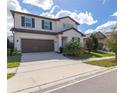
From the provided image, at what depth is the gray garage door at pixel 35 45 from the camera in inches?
252

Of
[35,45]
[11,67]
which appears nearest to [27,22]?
[35,45]

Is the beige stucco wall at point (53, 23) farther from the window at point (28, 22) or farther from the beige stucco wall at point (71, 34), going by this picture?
the beige stucco wall at point (71, 34)

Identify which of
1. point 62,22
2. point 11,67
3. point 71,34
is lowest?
point 11,67

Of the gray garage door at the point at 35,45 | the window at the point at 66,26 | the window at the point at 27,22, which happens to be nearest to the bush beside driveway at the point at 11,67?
the gray garage door at the point at 35,45

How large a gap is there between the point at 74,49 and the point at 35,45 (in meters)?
1.57

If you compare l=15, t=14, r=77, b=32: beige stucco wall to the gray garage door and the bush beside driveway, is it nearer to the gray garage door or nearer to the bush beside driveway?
the gray garage door

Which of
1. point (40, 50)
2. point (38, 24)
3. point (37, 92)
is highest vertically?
point (38, 24)

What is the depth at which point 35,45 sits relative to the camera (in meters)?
6.77

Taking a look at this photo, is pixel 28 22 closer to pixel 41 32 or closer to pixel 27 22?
pixel 27 22

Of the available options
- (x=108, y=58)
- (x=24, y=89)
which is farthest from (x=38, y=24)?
(x=24, y=89)

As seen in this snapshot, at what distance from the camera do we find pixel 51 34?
8.14 meters

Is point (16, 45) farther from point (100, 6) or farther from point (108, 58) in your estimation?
point (100, 6)

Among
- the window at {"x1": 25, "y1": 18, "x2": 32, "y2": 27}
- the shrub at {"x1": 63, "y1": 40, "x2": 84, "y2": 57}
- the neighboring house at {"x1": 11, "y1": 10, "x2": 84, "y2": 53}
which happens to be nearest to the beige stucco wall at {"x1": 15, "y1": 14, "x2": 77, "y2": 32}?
the neighboring house at {"x1": 11, "y1": 10, "x2": 84, "y2": 53}
